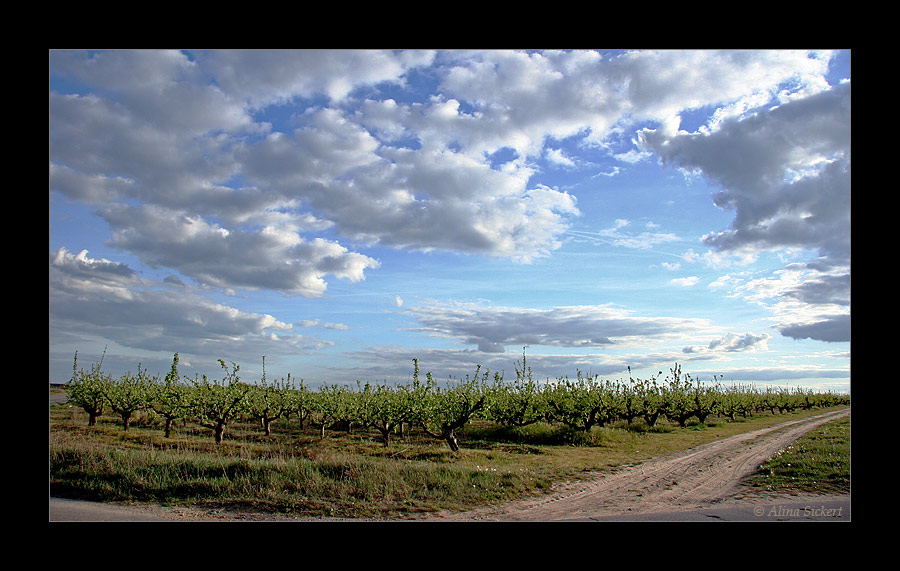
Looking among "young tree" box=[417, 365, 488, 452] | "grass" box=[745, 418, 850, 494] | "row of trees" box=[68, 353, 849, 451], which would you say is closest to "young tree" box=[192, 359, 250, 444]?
"row of trees" box=[68, 353, 849, 451]

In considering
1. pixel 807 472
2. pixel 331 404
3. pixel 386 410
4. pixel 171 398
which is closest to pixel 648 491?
pixel 807 472

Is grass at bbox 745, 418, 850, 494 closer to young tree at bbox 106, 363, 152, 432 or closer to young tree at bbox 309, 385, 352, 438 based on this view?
young tree at bbox 309, 385, 352, 438

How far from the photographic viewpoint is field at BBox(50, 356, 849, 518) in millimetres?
10508

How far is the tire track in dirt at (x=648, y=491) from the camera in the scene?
974cm

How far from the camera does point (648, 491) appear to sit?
39.5ft

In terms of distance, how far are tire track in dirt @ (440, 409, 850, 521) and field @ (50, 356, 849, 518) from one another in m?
0.71

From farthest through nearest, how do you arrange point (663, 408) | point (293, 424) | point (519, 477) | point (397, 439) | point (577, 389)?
point (663, 408)
point (293, 424)
point (577, 389)
point (397, 439)
point (519, 477)

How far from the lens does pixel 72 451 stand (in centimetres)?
1304
